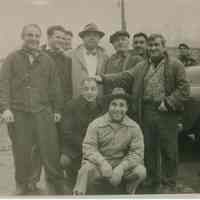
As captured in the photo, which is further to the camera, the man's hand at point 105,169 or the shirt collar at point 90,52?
the shirt collar at point 90,52

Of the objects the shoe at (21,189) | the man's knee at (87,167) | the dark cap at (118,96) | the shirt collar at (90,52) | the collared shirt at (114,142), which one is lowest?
the shoe at (21,189)

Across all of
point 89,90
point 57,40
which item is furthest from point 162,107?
point 57,40

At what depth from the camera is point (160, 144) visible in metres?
4.51

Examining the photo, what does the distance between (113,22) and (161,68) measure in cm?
50

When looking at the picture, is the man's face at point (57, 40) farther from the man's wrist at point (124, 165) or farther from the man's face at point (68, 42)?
the man's wrist at point (124, 165)

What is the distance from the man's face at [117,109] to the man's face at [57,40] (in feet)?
1.91

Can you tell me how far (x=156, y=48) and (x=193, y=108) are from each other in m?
0.53

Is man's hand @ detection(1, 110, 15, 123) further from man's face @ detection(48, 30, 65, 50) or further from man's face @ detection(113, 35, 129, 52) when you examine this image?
man's face @ detection(113, 35, 129, 52)

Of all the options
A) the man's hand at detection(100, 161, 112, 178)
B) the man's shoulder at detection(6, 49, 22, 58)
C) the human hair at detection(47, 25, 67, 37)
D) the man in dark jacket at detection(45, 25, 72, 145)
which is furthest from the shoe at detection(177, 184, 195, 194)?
the man's shoulder at detection(6, 49, 22, 58)

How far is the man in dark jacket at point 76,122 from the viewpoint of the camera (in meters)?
4.46

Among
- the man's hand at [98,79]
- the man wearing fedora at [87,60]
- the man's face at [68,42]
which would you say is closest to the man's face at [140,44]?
the man wearing fedora at [87,60]

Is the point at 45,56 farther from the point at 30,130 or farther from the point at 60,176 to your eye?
the point at 60,176

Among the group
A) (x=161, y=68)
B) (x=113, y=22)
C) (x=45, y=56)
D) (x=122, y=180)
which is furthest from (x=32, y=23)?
(x=122, y=180)

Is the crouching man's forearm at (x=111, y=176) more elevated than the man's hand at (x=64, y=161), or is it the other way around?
the man's hand at (x=64, y=161)
